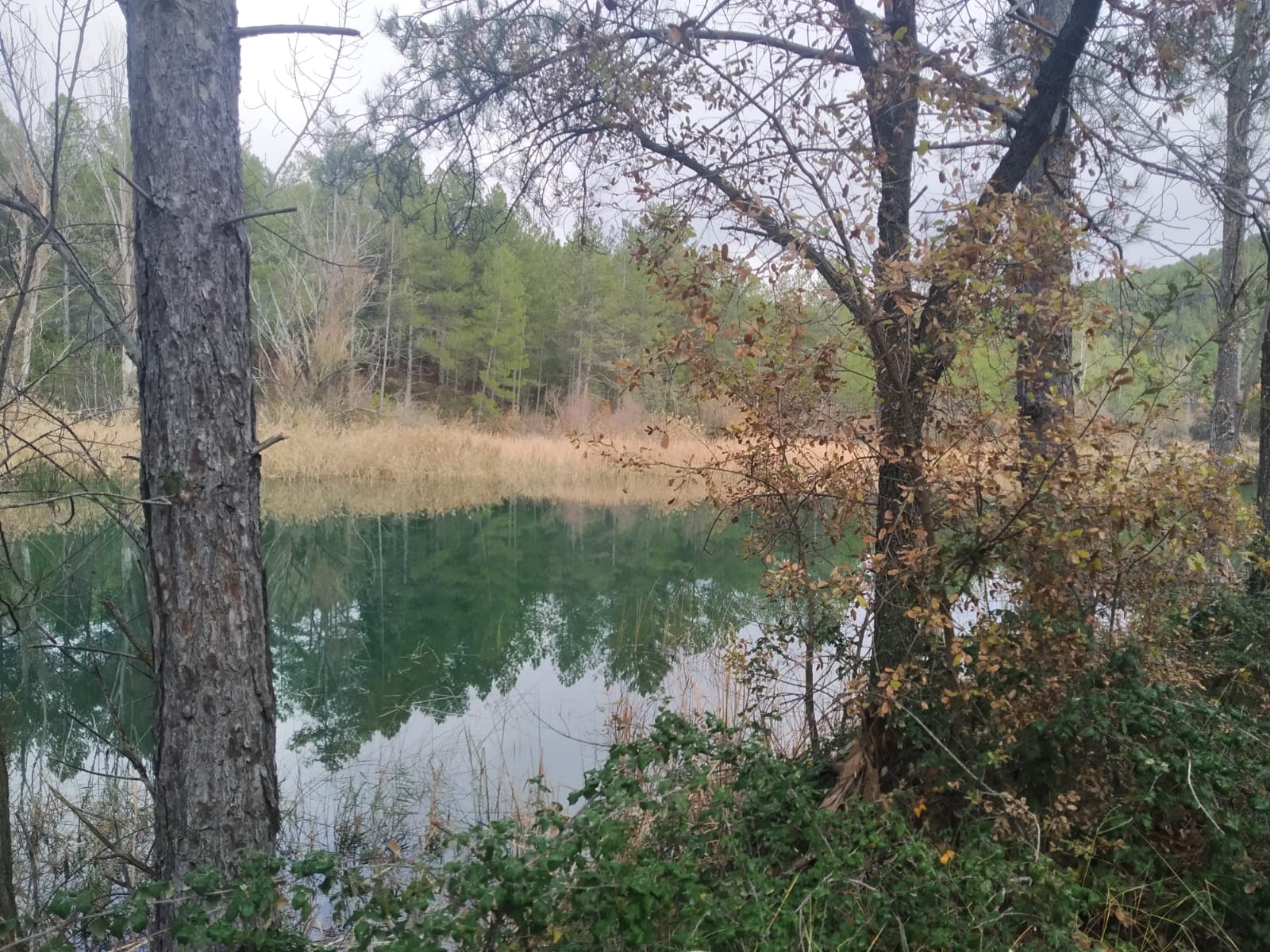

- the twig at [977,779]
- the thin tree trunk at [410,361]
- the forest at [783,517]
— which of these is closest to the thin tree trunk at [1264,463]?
the forest at [783,517]

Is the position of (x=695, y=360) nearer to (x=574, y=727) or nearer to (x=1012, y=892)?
(x=1012, y=892)

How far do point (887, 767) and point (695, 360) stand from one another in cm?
174

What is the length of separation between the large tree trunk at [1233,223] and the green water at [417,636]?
3.08 meters

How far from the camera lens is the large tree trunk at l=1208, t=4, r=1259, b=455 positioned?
11.4 ft

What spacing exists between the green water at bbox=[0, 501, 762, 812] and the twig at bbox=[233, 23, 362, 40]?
5.94 feet

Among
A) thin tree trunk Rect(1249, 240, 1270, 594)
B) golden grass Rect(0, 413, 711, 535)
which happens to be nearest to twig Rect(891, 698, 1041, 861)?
thin tree trunk Rect(1249, 240, 1270, 594)

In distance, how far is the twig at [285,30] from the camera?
2459 millimetres

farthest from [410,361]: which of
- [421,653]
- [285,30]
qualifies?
[285,30]

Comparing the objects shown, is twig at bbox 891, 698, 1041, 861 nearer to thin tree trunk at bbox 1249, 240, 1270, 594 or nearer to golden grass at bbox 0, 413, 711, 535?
thin tree trunk at bbox 1249, 240, 1270, 594

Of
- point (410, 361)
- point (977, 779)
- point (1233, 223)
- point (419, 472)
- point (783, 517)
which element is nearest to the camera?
point (977, 779)

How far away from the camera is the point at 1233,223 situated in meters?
6.96

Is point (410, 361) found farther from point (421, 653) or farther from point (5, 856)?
point (5, 856)

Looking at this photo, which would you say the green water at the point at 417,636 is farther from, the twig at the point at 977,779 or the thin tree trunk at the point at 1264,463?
the thin tree trunk at the point at 1264,463

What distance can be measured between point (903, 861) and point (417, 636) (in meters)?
6.78
